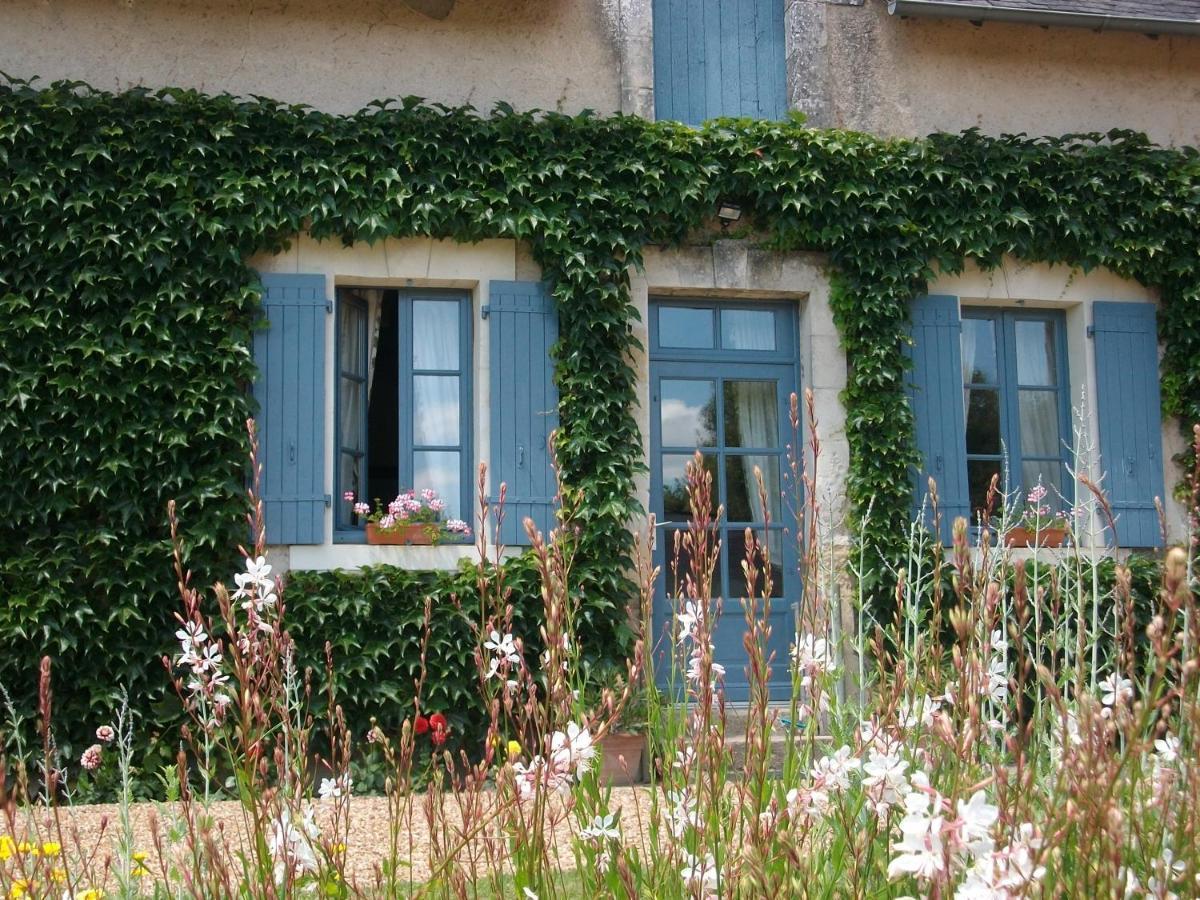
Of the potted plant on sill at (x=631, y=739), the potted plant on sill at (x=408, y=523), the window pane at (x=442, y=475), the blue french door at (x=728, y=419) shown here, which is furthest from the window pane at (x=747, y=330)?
the potted plant on sill at (x=631, y=739)

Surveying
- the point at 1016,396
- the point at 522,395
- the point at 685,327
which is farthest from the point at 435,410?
the point at 1016,396

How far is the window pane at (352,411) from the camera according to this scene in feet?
22.4

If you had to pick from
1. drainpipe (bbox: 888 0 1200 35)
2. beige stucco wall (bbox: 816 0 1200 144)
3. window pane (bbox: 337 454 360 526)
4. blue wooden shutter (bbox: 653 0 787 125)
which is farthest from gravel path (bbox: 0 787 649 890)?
drainpipe (bbox: 888 0 1200 35)

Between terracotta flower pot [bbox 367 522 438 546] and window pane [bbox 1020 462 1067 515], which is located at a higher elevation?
window pane [bbox 1020 462 1067 515]

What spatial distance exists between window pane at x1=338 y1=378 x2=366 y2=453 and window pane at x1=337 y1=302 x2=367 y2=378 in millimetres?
76

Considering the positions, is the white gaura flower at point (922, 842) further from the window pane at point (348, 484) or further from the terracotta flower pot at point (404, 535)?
the window pane at point (348, 484)

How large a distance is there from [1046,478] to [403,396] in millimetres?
3858

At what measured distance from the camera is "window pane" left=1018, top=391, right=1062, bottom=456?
7520 millimetres

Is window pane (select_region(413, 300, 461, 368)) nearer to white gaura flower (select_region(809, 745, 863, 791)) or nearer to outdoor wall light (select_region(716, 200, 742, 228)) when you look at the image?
outdoor wall light (select_region(716, 200, 742, 228))

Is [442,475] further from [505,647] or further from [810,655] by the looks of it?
[810,655]

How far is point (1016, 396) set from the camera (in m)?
Result: 7.50

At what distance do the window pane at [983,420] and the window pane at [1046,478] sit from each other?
23 centimetres

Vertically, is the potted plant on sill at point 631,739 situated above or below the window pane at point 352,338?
below

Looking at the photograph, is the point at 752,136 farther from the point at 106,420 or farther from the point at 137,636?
the point at 137,636
